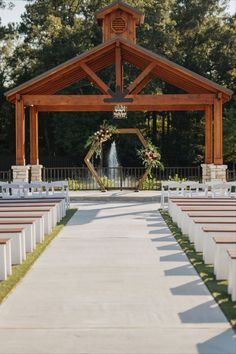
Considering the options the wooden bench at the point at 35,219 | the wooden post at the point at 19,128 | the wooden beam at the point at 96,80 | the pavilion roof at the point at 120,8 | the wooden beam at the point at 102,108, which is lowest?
the wooden bench at the point at 35,219

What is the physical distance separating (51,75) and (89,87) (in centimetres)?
1876

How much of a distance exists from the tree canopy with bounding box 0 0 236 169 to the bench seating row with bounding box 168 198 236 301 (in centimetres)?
2317

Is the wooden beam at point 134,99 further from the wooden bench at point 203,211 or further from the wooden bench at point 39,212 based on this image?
Result: the wooden bench at point 39,212

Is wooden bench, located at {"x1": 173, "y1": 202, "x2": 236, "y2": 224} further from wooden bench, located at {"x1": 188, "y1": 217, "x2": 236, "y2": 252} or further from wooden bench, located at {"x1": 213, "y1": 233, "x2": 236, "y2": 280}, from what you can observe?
wooden bench, located at {"x1": 213, "y1": 233, "x2": 236, "y2": 280}

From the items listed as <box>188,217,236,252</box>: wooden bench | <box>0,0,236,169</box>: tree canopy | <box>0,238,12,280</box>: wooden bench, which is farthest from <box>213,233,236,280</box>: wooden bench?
Answer: <box>0,0,236,169</box>: tree canopy

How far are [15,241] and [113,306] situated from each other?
8.81 feet

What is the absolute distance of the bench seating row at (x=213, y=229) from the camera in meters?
7.13

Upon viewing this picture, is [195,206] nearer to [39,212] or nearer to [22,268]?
[39,212]

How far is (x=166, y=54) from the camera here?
3659 cm

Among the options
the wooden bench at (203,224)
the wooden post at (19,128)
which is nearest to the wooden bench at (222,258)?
the wooden bench at (203,224)

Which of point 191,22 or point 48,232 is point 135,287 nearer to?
point 48,232

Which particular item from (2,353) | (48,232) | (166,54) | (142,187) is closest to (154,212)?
(48,232)

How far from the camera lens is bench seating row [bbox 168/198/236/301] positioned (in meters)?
7.13

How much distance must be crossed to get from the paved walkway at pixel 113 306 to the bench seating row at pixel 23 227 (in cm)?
33
